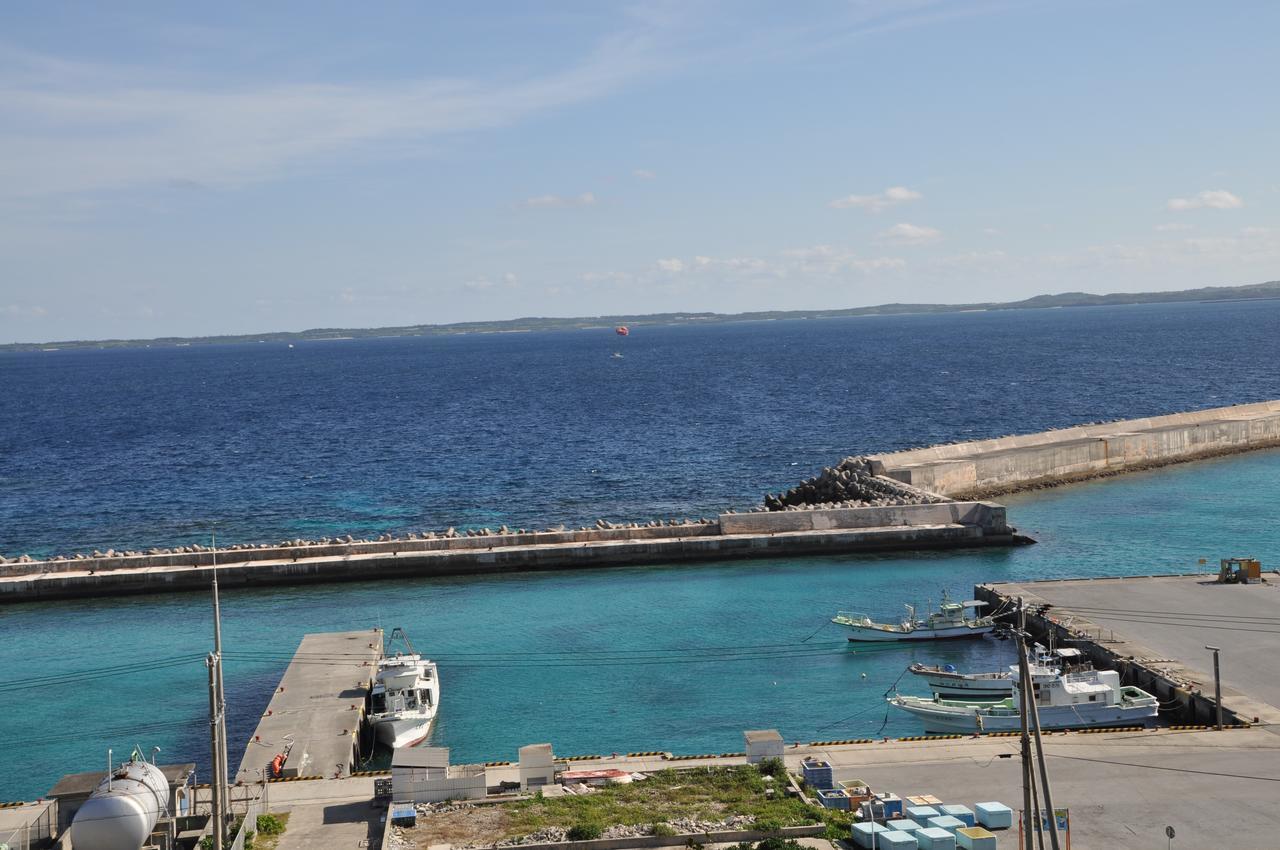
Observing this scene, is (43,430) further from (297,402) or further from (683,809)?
(683,809)

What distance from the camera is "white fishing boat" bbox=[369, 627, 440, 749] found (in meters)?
35.7

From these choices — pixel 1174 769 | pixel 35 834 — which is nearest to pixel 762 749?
pixel 1174 769

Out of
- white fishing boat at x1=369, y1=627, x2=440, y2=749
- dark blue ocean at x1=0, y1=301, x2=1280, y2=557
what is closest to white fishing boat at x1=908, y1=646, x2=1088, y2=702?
white fishing boat at x1=369, y1=627, x2=440, y2=749

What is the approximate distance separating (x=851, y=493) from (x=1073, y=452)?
2012cm

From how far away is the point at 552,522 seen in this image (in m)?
72.0

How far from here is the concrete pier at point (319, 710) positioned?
1273 inches

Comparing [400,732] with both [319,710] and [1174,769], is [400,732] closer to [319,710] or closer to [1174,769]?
[319,710]

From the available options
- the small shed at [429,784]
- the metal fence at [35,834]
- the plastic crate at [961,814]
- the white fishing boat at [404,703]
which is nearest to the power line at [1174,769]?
the plastic crate at [961,814]

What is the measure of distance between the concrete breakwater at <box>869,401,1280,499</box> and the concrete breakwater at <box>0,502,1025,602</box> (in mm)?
10442

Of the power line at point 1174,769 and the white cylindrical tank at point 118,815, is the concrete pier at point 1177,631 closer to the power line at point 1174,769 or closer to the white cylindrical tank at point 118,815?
the power line at point 1174,769

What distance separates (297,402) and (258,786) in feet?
489

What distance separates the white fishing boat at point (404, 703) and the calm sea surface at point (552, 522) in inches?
36.5

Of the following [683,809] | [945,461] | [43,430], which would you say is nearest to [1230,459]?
[945,461]

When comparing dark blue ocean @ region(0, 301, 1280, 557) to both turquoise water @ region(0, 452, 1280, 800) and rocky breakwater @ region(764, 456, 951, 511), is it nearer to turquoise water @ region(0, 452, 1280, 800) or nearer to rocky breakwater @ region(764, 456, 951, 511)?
rocky breakwater @ region(764, 456, 951, 511)
